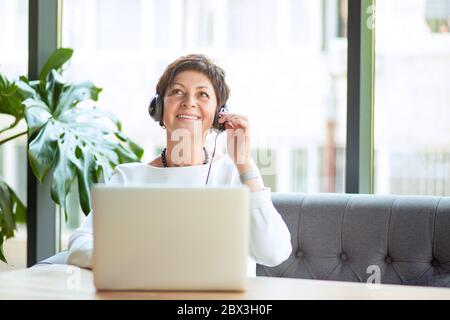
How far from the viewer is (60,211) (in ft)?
9.89

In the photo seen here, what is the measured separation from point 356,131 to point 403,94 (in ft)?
0.96

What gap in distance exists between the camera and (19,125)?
2943mm

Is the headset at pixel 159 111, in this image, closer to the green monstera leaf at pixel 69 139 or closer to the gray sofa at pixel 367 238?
the gray sofa at pixel 367 238

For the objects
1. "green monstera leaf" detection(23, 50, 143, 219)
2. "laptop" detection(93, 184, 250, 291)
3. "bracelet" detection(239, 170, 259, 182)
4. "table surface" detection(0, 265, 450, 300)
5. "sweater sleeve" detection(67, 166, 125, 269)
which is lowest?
"table surface" detection(0, 265, 450, 300)

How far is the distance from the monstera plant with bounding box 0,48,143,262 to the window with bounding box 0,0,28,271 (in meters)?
0.23

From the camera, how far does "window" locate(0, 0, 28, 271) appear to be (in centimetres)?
301

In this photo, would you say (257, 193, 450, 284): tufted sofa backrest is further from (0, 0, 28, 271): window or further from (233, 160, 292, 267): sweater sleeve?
(0, 0, 28, 271): window

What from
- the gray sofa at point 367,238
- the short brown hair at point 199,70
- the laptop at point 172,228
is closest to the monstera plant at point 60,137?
the gray sofa at point 367,238

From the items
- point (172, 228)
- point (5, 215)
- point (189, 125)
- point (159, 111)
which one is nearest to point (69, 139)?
point (5, 215)

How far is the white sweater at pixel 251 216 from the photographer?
5.06ft

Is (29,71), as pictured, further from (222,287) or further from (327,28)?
(222,287)

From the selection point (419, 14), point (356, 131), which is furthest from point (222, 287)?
point (419, 14)

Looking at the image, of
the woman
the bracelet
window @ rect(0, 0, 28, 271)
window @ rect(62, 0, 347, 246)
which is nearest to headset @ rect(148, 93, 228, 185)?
the woman

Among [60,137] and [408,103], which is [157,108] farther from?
[408,103]
